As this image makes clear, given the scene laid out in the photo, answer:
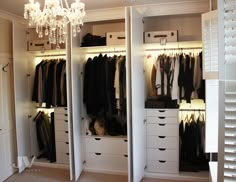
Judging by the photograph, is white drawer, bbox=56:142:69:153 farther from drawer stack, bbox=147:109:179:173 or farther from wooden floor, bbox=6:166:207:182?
drawer stack, bbox=147:109:179:173

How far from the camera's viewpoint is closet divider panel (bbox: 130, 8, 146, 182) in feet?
9.33

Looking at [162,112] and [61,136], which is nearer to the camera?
[162,112]

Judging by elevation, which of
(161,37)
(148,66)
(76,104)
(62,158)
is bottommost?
(62,158)

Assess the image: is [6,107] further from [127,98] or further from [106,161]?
[127,98]

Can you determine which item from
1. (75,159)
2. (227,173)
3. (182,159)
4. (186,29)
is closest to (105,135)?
(75,159)

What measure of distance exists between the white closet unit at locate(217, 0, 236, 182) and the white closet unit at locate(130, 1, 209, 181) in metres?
1.51

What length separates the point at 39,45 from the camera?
12.0ft

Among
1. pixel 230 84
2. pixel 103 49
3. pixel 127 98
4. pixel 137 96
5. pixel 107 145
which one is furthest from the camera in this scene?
pixel 103 49

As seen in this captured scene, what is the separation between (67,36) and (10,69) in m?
1.06

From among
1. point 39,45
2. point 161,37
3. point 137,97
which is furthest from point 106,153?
point 39,45

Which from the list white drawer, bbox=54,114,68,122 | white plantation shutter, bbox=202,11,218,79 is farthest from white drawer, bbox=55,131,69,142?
white plantation shutter, bbox=202,11,218,79

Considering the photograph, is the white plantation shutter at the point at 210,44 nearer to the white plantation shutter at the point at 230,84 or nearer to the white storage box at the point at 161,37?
the white plantation shutter at the point at 230,84

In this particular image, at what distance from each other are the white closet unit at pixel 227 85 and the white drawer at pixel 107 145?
212cm

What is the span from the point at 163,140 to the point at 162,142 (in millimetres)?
32
